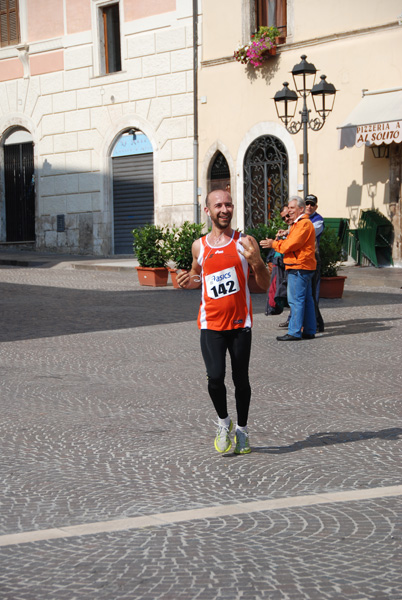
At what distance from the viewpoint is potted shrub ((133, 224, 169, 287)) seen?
19.0 meters

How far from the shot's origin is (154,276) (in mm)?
18953

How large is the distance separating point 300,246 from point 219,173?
1497 centimetres

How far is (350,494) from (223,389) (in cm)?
130

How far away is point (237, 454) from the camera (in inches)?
239

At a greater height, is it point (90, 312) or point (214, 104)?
point (214, 104)

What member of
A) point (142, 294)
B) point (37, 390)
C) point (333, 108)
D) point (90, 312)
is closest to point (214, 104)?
point (333, 108)

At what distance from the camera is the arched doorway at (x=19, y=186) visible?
102 ft

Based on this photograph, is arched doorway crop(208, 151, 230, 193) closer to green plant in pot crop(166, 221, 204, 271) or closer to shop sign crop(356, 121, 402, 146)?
shop sign crop(356, 121, 402, 146)

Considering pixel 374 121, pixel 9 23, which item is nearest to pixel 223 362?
pixel 374 121

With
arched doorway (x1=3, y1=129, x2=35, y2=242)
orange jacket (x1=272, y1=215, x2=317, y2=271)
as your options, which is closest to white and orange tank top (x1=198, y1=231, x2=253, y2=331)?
orange jacket (x1=272, y1=215, x2=317, y2=271)

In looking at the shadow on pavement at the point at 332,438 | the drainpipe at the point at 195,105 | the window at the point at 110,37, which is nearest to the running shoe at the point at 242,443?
the shadow on pavement at the point at 332,438

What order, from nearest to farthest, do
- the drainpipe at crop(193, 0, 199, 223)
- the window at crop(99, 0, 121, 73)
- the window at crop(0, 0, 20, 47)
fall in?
1. the drainpipe at crop(193, 0, 199, 223)
2. the window at crop(99, 0, 121, 73)
3. the window at crop(0, 0, 20, 47)

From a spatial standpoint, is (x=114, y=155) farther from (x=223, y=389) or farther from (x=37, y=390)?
(x=223, y=389)

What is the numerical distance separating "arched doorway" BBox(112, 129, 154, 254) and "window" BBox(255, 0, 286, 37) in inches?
181
